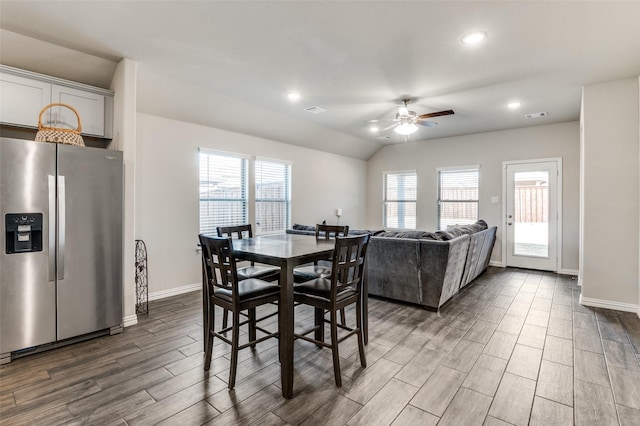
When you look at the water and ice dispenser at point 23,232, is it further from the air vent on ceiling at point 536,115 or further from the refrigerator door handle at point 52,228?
the air vent on ceiling at point 536,115

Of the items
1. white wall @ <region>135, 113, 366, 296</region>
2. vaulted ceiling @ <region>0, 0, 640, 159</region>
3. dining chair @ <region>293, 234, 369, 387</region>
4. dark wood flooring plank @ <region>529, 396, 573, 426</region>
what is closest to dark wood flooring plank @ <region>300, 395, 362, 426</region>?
dining chair @ <region>293, 234, 369, 387</region>

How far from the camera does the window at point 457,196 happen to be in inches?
269

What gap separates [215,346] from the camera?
2848 millimetres

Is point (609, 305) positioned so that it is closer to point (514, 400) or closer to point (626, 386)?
point (626, 386)

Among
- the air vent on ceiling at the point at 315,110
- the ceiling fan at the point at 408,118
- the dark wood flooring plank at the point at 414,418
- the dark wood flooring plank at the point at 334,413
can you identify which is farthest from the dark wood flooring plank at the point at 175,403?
the air vent on ceiling at the point at 315,110

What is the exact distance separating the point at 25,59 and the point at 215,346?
3250 mm

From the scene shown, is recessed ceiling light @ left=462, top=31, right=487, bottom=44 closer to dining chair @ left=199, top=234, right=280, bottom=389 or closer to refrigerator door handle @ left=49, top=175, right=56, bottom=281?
dining chair @ left=199, top=234, right=280, bottom=389

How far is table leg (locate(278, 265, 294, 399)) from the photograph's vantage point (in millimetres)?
2088

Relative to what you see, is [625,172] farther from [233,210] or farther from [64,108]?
[64,108]

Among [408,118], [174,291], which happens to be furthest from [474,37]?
[174,291]

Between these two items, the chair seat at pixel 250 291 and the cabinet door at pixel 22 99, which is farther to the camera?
the cabinet door at pixel 22 99

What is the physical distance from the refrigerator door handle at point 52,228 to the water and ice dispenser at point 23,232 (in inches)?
2.8

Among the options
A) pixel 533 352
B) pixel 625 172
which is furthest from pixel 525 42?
pixel 533 352

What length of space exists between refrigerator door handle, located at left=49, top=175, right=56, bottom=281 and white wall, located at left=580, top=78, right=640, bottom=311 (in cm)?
580
